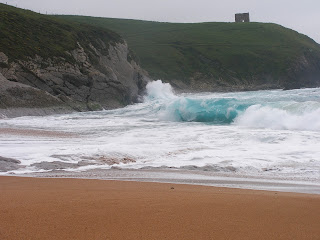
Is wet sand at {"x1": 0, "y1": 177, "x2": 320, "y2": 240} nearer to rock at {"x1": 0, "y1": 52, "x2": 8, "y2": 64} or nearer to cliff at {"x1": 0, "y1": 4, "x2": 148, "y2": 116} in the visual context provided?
cliff at {"x1": 0, "y1": 4, "x2": 148, "y2": 116}

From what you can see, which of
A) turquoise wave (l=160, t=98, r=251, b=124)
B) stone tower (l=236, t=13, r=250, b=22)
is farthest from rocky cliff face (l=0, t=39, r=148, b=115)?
stone tower (l=236, t=13, r=250, b=22)

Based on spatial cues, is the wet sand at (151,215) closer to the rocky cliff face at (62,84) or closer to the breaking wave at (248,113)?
the breaking wave at (248,113)

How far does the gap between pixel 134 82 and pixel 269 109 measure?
27.2 meters

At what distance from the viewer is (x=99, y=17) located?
407 ft

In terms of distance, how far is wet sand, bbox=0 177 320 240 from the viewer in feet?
12.6

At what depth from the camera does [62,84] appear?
35.9 m

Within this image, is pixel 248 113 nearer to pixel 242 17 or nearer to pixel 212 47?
pixel 212 47

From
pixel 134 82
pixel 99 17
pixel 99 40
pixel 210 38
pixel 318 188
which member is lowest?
pixel 318 188

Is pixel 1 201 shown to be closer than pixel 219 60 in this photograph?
Yes

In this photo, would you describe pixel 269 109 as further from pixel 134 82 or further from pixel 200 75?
pixel 200 75

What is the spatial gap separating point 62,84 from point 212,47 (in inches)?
2613

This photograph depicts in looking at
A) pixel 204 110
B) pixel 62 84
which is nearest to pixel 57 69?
pixel 62 84

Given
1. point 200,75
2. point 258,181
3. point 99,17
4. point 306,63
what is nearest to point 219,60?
point 200,75

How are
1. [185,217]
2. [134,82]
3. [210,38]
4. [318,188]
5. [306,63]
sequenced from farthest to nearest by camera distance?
[210,38]
[306,63]
[134,82]
[318,188]
[185,217]
